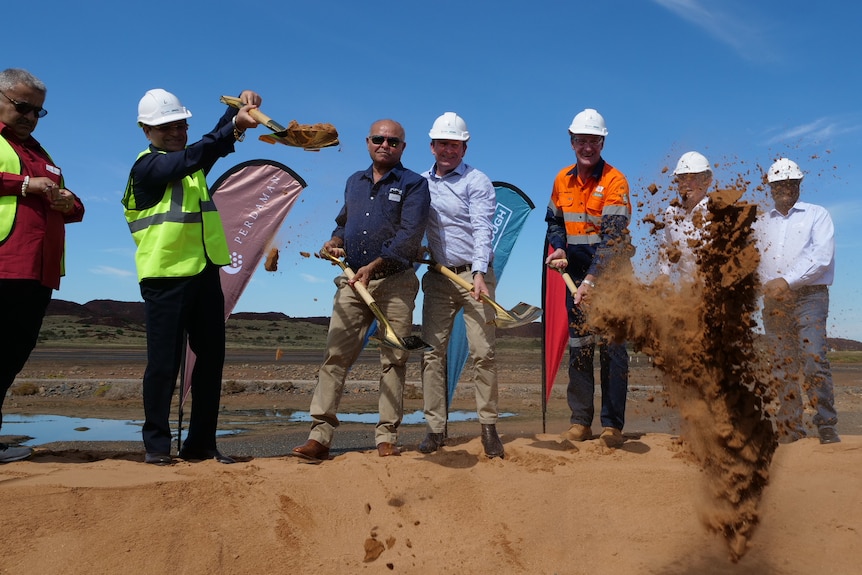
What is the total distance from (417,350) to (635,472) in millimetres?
1507

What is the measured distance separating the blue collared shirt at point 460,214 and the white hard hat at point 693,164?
1554 mm

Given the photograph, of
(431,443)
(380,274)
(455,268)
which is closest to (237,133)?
(380,274)

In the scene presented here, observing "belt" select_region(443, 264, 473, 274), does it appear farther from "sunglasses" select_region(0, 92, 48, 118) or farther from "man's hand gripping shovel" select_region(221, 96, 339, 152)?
"sunglasses" select_region(0, 92, 48, 118)

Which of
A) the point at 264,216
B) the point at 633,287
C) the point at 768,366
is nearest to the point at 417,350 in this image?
the point at 633,287

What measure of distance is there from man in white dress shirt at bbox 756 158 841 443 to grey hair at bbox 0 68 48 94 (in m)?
4.95

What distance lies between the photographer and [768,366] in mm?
3783

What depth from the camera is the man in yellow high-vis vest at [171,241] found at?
4.48m

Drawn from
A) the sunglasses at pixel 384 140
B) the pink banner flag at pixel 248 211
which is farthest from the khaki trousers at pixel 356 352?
the pink banner flag at pixel 248 211

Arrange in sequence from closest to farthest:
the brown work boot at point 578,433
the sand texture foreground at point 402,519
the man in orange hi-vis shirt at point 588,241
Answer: the sand texture foreground at point 402,519, the man in orange hi-vis shirt at point 588,241, the brown work boot at point 578,433

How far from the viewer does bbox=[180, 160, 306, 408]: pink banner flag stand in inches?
248

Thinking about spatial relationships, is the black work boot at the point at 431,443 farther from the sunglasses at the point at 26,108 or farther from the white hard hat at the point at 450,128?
the sunglasses at the point at 26,108

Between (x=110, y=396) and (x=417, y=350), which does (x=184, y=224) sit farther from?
(x=110, y=396)

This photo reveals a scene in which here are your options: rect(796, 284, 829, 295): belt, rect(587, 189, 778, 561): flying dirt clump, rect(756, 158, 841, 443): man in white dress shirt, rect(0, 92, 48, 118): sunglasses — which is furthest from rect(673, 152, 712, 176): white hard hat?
rect(0, 92, 48, 118): sunglasses

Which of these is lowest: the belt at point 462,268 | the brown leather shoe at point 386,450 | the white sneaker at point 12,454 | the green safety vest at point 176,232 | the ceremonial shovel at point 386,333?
the white sneaker at point 12,454
